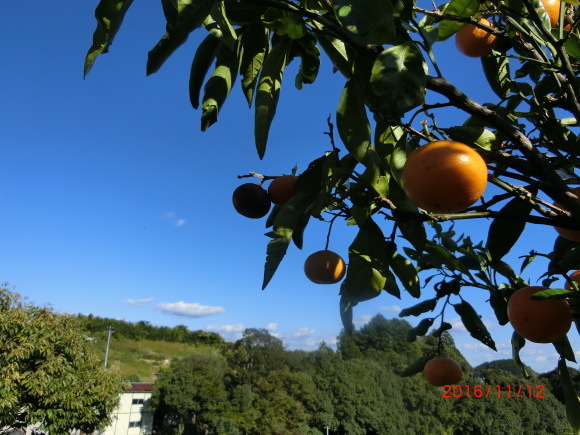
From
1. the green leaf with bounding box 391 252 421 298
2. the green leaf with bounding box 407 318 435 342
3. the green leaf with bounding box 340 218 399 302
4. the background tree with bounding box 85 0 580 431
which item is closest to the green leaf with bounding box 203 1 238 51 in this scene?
the background tree with bounding box 85 0 580 431

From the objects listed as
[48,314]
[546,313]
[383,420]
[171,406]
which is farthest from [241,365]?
[546,313]

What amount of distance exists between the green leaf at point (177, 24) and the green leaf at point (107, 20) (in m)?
0.06

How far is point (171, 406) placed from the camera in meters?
17.8

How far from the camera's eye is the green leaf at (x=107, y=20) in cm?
55

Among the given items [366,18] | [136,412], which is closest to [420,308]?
[366,18]

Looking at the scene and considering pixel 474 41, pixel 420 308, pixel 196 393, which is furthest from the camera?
pixel 196 393

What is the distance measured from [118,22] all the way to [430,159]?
0.45 m

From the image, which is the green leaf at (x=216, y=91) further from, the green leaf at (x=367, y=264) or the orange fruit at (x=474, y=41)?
the orange fruit at (x=474, y=41)

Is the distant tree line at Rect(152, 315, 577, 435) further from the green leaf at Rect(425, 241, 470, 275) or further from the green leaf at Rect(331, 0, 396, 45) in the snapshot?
the green leaf at Rect(331, 0, 396, 45)

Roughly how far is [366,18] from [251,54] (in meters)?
0.31

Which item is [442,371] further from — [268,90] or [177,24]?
[177,24]

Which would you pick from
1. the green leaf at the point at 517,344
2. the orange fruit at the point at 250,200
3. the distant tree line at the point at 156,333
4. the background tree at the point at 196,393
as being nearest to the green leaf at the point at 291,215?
the orange fruit at the point at 250,200

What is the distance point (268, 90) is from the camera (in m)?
0.71

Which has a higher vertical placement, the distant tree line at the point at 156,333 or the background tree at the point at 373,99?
the distant tree line at the point at 156,333
